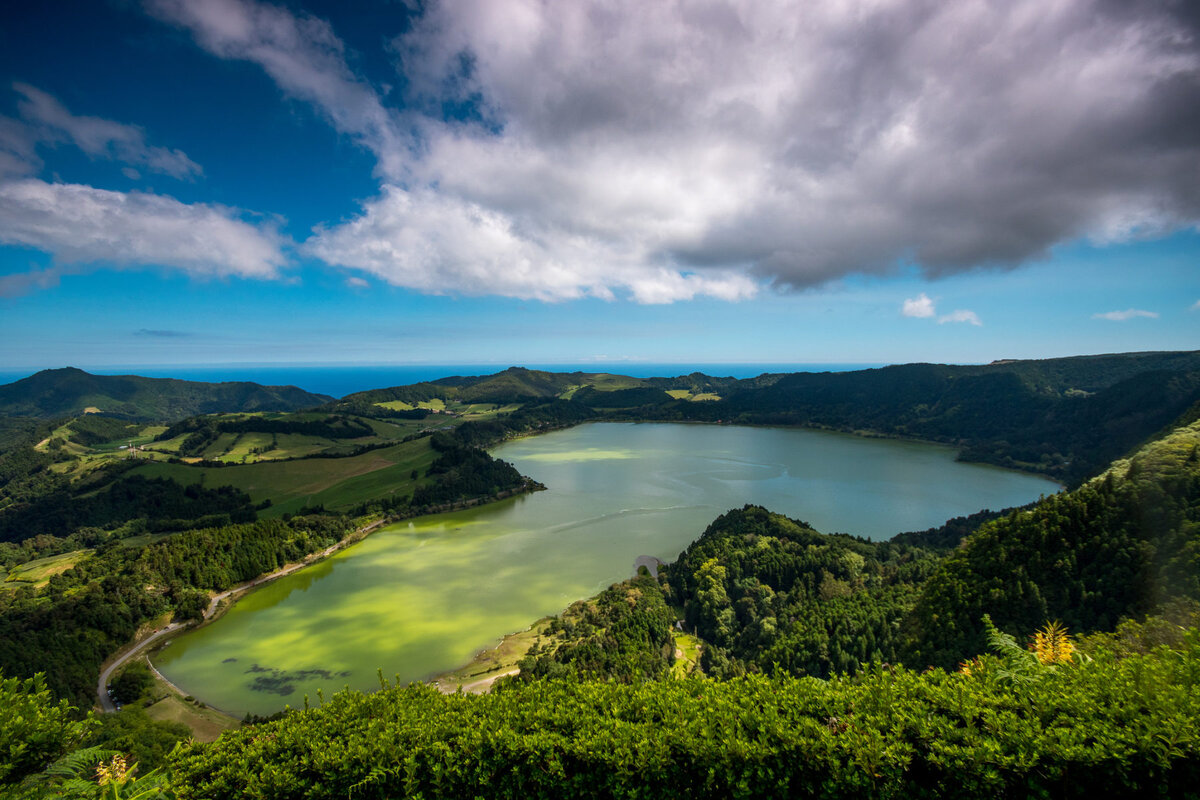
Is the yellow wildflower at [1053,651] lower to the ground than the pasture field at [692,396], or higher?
lower

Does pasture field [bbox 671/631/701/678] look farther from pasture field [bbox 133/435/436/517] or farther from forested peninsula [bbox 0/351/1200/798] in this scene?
pasture field [bbox 133/435/436/517]

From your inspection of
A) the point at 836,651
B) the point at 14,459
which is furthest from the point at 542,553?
the point at 14,459

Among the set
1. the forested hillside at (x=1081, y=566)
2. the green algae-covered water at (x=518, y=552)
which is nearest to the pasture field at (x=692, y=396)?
the green algae-covered water at (x=518, y=552)

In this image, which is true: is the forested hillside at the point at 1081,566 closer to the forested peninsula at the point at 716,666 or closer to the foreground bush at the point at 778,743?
the forested peninsula at the point at 716,666

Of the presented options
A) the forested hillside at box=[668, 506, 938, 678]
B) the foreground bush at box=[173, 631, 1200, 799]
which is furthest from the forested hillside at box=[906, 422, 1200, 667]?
the foreground bush at box=[173, 631, 1200, 799]

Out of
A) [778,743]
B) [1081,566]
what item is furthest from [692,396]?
[778,743]
